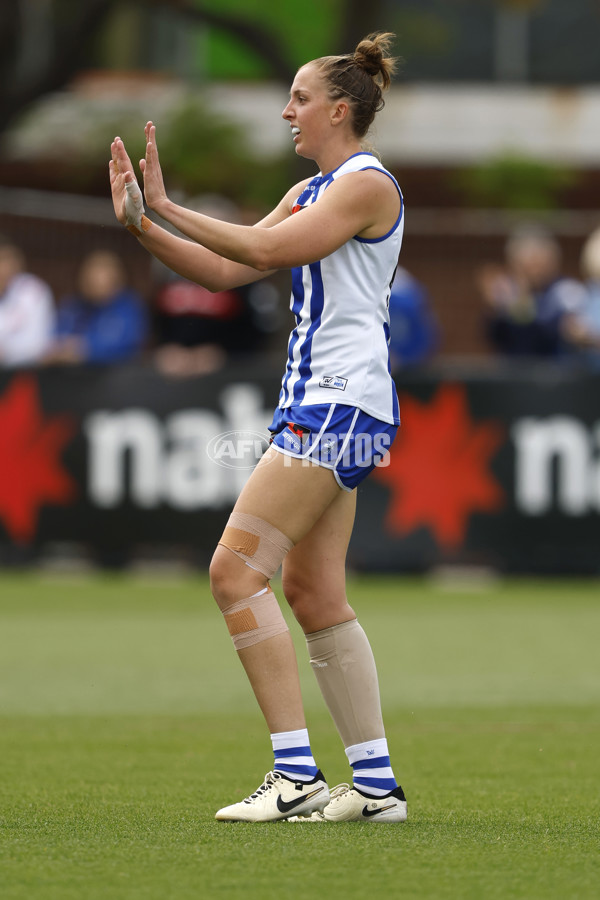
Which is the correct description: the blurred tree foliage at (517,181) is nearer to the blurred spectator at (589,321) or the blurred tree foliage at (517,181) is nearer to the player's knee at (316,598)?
the blurred spectator at (589,321)

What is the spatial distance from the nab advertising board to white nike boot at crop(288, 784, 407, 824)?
301 inches

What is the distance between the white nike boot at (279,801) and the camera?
16.0 ft

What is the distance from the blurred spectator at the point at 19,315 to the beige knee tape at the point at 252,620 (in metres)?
8.93

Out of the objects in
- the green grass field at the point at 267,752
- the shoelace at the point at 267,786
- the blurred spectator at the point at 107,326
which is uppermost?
the blurred spectator at the point at 107,326

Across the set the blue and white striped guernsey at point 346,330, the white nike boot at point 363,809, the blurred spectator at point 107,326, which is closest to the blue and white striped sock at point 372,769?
the white nike boot at point 363,809

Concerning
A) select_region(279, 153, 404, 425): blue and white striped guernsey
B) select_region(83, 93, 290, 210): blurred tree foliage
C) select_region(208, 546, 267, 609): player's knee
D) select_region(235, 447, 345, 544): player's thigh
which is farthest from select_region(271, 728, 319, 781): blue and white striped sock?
select_region(83, 93, 290, 210): blurred tree foliage

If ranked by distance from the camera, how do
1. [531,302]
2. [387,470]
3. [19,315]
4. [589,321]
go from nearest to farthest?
[387,470] < [589,321] < [531,302] < [19,315]

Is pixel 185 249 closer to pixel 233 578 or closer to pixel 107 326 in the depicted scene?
pixel 233 578

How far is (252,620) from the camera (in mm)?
4934

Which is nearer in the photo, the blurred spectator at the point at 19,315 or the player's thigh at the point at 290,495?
the player's thigh at the point at 290,495

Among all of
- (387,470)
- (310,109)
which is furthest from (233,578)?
(387,470)

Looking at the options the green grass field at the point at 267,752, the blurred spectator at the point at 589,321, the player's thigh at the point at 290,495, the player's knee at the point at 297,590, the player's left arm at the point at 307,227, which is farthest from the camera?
the blurred spectator at the point at 589,321

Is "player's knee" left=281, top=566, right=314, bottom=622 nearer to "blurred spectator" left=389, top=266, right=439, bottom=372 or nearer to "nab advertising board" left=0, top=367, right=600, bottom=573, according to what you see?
"nab advertising board" left=0, top=367, right=600, bottom=573

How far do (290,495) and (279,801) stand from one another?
37.1 inches
